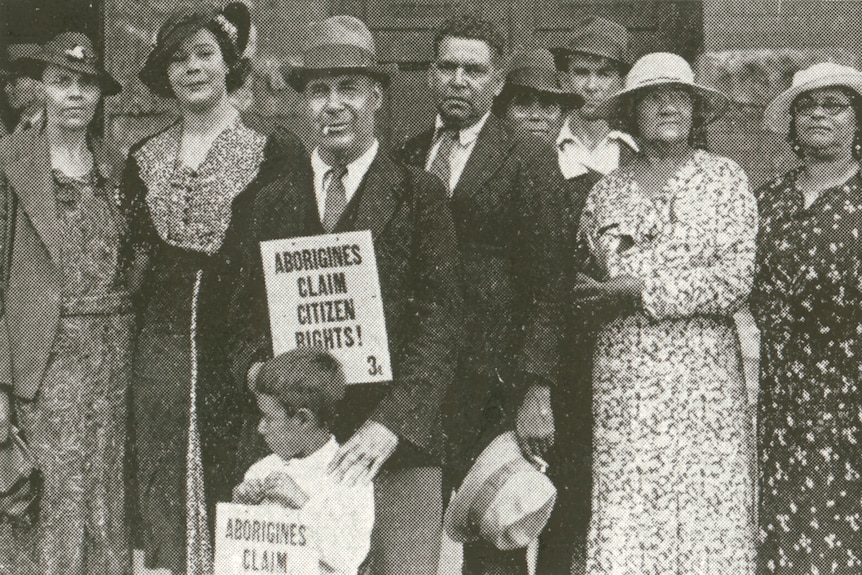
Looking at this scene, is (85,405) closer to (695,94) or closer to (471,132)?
(471,132)

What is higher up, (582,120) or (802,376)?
(582,120)

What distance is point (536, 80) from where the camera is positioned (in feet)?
16.4

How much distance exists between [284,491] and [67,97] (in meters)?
1.96

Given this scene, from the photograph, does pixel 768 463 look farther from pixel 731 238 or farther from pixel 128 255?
pixel 128 255

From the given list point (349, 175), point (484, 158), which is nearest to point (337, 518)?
point (349, 175)

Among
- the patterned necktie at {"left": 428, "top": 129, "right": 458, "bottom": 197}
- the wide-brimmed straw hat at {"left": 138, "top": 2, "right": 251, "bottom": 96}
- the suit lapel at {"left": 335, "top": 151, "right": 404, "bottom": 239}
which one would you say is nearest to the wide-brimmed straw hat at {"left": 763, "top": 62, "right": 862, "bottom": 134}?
the patterned necktie at {"left": 428, "top": 129, "right": 458, "bottom": 197}

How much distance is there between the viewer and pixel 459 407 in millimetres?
4160

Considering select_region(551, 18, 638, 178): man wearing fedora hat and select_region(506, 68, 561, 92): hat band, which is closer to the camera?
select_region(506, 68, 561, 92): hat band

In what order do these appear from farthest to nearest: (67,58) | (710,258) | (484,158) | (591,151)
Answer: (591,151), (67,58), (484,158), (710,258)

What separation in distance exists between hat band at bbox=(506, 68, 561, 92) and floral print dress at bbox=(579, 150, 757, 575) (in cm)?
99

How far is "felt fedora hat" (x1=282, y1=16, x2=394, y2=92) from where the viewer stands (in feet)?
12.4

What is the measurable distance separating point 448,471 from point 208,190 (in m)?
1.31

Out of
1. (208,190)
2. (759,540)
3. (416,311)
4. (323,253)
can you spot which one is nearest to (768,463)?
(759,540)

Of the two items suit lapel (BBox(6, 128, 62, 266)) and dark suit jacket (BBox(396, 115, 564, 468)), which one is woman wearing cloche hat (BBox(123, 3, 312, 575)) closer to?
suit lapel (BBox(6, 128, 62, 266))
